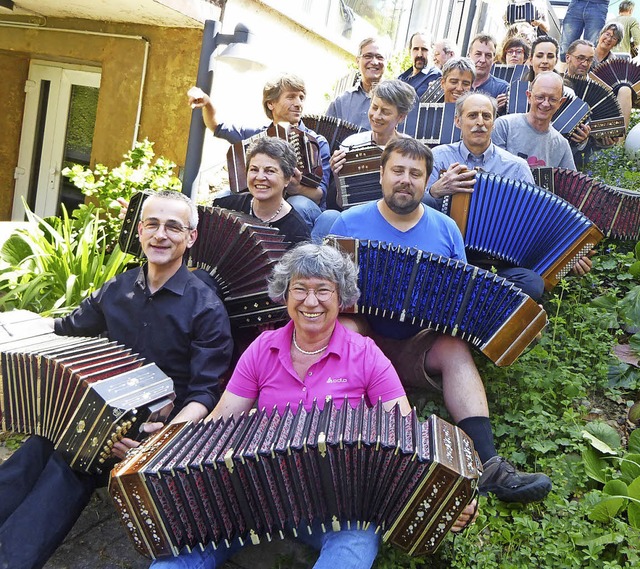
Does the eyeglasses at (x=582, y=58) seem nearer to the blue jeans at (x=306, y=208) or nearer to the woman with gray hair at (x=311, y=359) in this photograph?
the blue jeans at (x=306, y=208)

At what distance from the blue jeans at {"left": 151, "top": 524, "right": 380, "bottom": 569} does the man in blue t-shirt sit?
0.95m

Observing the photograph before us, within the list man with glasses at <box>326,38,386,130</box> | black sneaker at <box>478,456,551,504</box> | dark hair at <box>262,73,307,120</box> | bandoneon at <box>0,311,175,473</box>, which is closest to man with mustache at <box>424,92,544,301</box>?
dark hair at <box>262,73,307,120</box>

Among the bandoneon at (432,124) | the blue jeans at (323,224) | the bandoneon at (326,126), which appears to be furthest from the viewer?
the bandoneon at (326,126)

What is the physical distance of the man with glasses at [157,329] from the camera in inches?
106

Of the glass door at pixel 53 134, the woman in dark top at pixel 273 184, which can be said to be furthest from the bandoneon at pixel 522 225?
the glass door at pixel 53 134

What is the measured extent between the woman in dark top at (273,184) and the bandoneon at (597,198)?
5.70ft

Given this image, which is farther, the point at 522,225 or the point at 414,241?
the point at 522,225

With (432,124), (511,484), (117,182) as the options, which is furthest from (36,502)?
(432,124)

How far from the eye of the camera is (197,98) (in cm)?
426

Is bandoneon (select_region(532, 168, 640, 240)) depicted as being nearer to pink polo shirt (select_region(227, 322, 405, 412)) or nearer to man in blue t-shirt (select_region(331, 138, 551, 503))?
man in blue t-shirt (select_region(331, 138, 551, 503))

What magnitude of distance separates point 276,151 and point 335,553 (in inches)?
93.5

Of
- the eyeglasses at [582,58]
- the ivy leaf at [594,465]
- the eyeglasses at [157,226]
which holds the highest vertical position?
the eyeglasses at [582,58]

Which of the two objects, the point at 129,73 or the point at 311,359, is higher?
the point at 129,73

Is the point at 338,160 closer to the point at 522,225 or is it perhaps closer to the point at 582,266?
the point at 522,225
